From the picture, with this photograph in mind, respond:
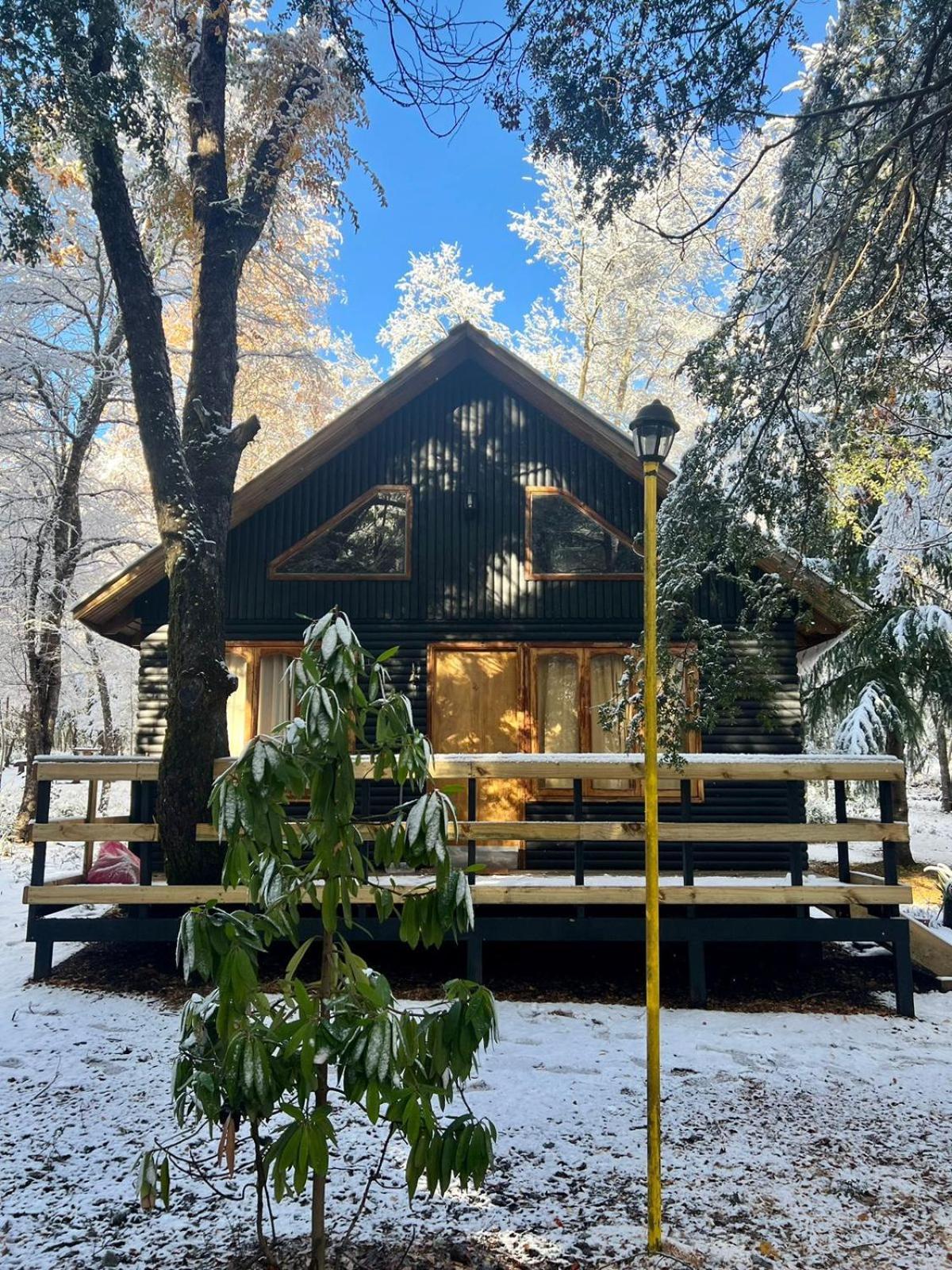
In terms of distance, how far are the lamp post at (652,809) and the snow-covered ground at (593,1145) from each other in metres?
0.28

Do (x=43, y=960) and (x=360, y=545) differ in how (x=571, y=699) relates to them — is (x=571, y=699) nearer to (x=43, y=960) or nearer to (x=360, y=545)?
(x=360, y=545)

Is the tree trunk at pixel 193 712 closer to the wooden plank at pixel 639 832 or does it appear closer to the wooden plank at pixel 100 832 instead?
the wooden plank at pixel 100 832

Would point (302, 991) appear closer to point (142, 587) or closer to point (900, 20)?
point (900, 20)

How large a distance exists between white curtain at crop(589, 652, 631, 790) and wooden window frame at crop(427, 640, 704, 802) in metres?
0.05

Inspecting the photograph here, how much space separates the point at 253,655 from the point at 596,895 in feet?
17.2

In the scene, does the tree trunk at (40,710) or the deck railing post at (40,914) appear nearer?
the deck railing post at (40,914)

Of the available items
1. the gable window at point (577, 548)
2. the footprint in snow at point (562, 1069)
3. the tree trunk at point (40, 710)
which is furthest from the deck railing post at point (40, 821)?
the tree trunk at point (40, 710)

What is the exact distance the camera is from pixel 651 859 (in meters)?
3.47

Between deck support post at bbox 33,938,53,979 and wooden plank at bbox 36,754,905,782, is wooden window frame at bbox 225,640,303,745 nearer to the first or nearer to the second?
wooden plank at bbox 36,754,905,782

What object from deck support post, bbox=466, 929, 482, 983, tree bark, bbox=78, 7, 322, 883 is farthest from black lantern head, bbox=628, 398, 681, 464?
tree bark, bbox=78, 7, 322, 883

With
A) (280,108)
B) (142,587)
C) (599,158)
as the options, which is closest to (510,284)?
(280,108)

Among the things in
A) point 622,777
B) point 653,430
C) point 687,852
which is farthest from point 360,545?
point 653,430

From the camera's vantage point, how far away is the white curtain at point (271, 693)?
999cm

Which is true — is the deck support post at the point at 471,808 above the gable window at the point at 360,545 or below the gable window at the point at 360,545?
below
